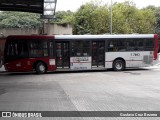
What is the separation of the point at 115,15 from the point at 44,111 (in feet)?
172

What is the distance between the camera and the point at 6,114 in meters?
A: 9.00

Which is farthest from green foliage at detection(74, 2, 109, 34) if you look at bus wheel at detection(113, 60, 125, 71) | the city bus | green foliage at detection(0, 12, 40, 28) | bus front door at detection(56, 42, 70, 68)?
bus front door at detection(56, 42, 70, 68)

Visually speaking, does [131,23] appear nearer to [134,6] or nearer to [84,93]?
[134,6]

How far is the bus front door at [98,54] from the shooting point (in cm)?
2659

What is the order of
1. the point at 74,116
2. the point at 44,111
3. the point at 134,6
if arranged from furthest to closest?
the point at 134,6 < the point at 44,111 < the point at 74,116

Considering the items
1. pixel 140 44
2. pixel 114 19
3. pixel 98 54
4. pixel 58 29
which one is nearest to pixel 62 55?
pixel 98 54

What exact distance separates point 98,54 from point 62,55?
2618mm

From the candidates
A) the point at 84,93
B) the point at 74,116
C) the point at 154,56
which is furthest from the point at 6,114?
the point at 154,56

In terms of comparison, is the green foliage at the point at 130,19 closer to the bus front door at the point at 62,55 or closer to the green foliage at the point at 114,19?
the green foliage at the point at 114,19

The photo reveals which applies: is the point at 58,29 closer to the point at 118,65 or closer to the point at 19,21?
the point at 118,65

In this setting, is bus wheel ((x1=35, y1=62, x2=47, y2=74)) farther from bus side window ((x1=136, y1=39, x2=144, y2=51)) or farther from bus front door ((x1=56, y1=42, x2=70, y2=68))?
bus side window ((x1=136, y1=39, x2=144, y2=51))

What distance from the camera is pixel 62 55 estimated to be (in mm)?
26203

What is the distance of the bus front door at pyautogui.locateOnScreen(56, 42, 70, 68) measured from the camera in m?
26.1

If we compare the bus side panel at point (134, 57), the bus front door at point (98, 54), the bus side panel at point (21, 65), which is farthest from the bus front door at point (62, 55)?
the bus side panel at point (134, 57)
